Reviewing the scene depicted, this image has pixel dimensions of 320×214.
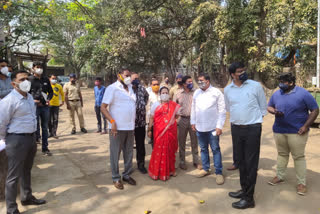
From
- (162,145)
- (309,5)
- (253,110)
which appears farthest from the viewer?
(309,5)

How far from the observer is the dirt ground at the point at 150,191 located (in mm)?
3316

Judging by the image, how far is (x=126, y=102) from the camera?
391cm

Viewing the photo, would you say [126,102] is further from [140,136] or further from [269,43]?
[269,43]

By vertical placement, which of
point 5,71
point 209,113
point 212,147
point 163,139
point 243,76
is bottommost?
point 212,147

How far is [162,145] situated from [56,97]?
13.5ft

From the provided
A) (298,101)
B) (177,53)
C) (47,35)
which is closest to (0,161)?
(298,101)

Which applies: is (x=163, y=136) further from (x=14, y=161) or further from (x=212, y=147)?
(x=14, y=161)

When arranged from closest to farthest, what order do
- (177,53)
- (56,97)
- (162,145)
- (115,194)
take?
(115,194)
(162,145)
(56,97)
(177,53)

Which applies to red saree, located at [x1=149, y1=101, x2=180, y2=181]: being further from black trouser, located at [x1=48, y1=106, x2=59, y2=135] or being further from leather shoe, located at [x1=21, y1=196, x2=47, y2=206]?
black trouser, located at [x1=48, y1=106, x2=59, y2=135]

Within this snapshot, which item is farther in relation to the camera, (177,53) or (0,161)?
(177,53)

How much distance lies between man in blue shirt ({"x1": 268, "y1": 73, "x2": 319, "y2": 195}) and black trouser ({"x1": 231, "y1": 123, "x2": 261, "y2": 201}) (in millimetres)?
613

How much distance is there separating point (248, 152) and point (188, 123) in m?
1.59

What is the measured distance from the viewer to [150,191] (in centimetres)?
384

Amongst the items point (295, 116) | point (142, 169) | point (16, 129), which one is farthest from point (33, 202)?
point (295, 116)
